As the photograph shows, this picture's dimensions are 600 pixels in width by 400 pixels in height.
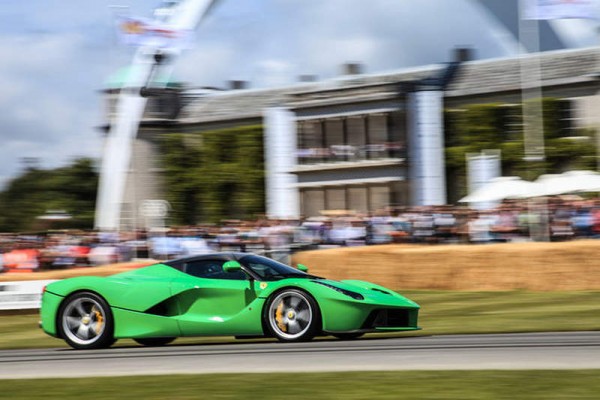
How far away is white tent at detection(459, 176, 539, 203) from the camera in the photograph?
31.7 metres

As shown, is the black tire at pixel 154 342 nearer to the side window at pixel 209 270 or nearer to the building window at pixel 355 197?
the side window at pixel 209 270

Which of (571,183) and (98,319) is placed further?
(571,183)

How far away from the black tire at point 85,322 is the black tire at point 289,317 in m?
1.89

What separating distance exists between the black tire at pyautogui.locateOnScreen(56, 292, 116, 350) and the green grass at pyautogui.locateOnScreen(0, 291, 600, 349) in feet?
4.29

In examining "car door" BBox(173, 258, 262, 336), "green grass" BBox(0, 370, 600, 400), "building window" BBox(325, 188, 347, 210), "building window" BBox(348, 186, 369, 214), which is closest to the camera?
"green grass" BBox(0, 370, 600, 400)

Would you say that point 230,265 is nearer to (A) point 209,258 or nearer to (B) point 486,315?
(A) point 209,258

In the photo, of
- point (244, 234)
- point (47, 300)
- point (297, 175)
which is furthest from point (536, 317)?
point (297, 175)

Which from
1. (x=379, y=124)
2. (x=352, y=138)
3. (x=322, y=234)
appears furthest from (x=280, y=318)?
(x=352, y=138)

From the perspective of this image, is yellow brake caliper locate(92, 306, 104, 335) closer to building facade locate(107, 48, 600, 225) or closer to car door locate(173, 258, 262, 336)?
car door locate(173, 258, 262, 336)

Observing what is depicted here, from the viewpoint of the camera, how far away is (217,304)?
1173 cm

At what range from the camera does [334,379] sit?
8164 millimetres

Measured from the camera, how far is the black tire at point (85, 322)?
12031mm

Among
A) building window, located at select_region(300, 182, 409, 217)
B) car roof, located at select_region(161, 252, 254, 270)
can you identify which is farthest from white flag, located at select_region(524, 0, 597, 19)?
building window, located at select_region(300, 182, 409, 217)

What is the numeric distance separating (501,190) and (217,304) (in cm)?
2208
